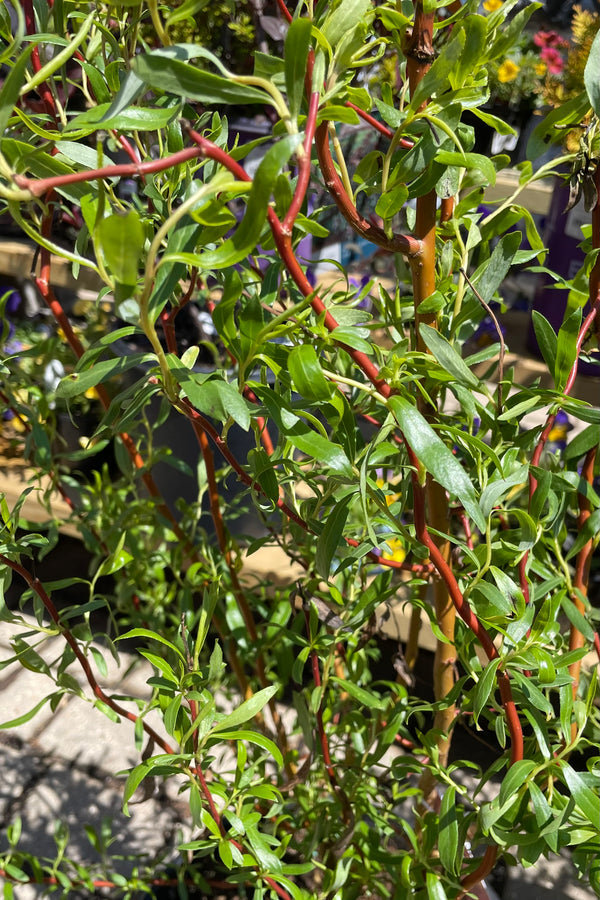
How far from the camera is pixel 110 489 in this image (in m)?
0.83

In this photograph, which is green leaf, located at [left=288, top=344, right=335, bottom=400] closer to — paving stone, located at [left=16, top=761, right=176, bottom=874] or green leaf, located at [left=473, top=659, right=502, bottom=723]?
green leaf, located at [left=473, top=659, right=502, bottom=723]

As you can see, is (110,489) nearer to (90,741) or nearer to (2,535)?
(2,535)

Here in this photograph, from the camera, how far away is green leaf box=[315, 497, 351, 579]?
37 centimetres

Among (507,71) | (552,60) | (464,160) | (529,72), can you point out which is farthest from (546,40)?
(464,160)

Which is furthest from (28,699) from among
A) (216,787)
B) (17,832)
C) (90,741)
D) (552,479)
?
(552,479)

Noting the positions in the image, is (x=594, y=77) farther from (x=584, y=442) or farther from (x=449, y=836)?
(x=449, y=836)

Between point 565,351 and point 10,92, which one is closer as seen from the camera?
point 10,92

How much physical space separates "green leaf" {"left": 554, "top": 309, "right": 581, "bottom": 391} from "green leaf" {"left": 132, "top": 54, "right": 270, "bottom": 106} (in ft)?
0.80

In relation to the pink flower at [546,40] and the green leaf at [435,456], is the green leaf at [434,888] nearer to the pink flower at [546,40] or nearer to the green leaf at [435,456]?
the green leaf at [435,456]

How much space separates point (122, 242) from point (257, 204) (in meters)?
0.04

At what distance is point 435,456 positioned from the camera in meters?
0.31

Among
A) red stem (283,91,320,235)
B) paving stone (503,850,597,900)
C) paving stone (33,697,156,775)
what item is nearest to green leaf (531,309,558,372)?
red stem (283,91,320,235)

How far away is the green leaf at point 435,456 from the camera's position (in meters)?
0.31

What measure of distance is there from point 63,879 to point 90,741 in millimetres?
482
